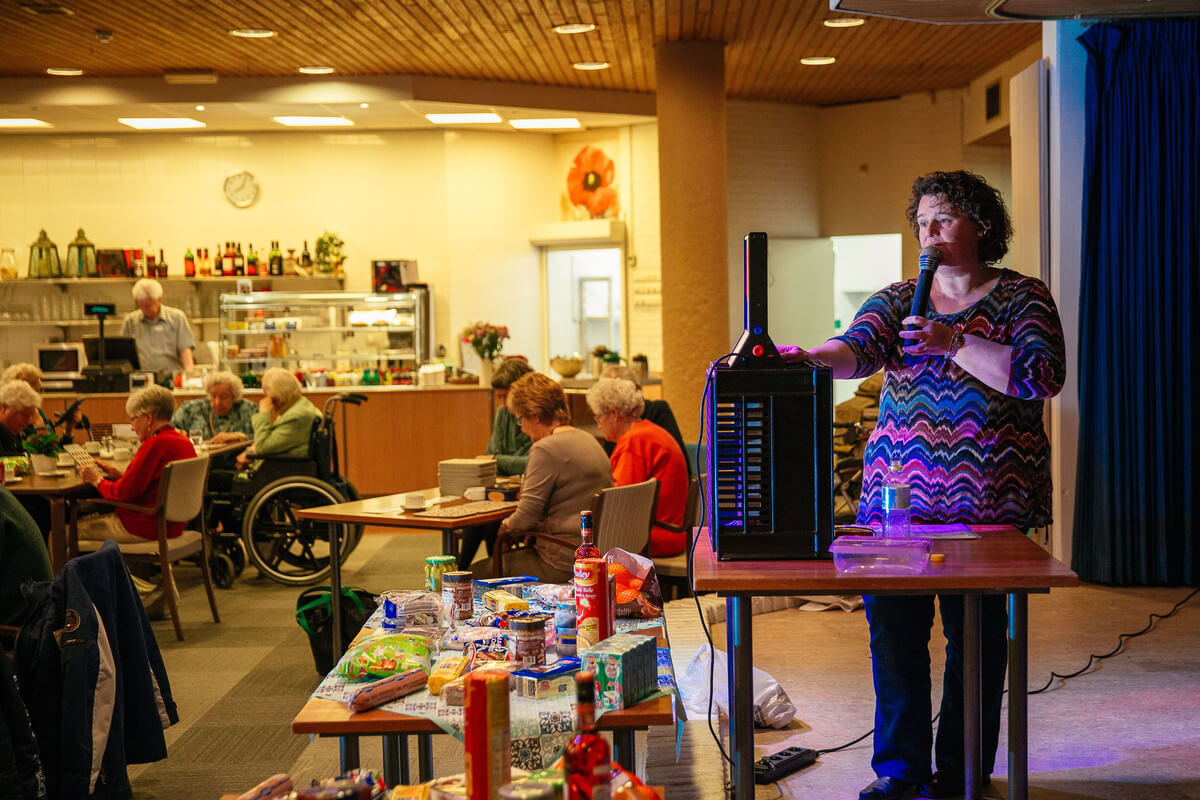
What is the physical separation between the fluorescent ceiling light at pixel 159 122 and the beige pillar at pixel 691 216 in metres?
4.81

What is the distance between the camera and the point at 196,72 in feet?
32.4

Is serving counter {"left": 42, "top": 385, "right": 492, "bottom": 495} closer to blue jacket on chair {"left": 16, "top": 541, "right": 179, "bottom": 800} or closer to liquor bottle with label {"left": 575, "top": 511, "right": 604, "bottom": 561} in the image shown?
blue jacket on chair {"left": 16, "top": 541, "right": 179, "bottom": 800}

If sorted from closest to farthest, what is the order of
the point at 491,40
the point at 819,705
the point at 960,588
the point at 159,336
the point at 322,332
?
the point at 960,588
the point at 819,705
the point at 491,40
the point at 159,336
the point at 322,332

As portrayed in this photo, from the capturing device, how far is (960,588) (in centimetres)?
231

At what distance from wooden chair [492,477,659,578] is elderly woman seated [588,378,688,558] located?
1.04 ft

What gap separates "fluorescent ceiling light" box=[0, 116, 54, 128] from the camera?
1071 cm

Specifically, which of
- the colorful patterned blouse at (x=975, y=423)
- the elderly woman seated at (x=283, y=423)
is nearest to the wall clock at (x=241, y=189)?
the elderly woman seated at (x=283, y=423)

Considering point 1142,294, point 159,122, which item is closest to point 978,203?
point 1142,294

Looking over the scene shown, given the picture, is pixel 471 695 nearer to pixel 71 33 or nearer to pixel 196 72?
pixel 71 33

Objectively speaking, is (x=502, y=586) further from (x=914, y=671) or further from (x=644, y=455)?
(x=644, y=455)

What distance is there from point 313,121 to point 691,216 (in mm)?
4323


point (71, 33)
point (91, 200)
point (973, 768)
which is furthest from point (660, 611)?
point (91, 200)

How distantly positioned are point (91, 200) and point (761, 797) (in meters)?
10.4

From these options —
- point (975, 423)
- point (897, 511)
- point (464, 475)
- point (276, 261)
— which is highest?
point (276, 261)
